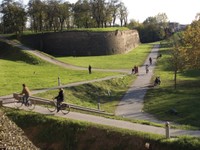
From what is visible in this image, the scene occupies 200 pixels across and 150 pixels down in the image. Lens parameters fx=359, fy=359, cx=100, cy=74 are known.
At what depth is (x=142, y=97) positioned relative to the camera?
32844mm

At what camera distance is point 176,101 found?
29969 mm

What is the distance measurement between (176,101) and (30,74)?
1690 cm

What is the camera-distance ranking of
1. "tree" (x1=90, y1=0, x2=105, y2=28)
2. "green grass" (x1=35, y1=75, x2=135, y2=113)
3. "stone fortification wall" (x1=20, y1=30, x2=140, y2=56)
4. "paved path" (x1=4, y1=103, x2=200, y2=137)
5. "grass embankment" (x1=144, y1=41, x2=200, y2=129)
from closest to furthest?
1. "paved path" (x1=4, y1=103, x2=200, y2=137)
2. "grass embankment" (x1=144, y1=41, x2=200, y2=129)
3. "green grass" (x1=35, y1=75, x2=135, y2=113)
4. "stone fortification wall" (x1=20, y1=30, x2=140, y2=56)
5. "tree" (x1=90, y1=0, x2=105, y2=28)

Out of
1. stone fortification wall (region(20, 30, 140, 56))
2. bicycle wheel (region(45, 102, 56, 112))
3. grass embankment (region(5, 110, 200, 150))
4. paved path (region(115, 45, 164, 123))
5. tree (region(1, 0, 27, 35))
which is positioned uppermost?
tree (region(1, 0, 27, 35))

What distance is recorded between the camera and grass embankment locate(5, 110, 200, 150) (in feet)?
52.0

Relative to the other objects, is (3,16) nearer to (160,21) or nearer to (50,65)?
(50,65)

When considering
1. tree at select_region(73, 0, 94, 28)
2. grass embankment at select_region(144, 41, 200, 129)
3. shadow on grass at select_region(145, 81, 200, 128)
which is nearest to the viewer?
shadow on grass at select_region(145, 81, 200, 128)

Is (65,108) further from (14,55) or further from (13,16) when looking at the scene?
(13,16)

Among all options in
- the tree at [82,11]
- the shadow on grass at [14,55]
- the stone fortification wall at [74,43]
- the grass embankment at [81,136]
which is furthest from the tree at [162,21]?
the grass embankment at [81,136]

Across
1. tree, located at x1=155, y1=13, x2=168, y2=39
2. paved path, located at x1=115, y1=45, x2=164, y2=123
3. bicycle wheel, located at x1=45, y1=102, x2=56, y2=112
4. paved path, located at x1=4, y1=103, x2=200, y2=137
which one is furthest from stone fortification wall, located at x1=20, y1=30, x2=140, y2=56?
tree, located at x1=155, y1=13, x2=168, y2=39

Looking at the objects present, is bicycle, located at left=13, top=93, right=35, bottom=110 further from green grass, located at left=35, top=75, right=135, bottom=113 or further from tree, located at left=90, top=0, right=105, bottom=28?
tree, located at left=90, top=0, right=105, bottom=28

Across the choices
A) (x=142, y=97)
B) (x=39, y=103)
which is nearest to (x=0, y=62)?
(x=142, y=97)

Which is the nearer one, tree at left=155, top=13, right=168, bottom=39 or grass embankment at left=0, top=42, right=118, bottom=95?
grass embankment at left=0, top=42, right=118, bottom=95

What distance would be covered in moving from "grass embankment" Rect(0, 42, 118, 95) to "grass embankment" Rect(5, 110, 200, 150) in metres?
9.23
